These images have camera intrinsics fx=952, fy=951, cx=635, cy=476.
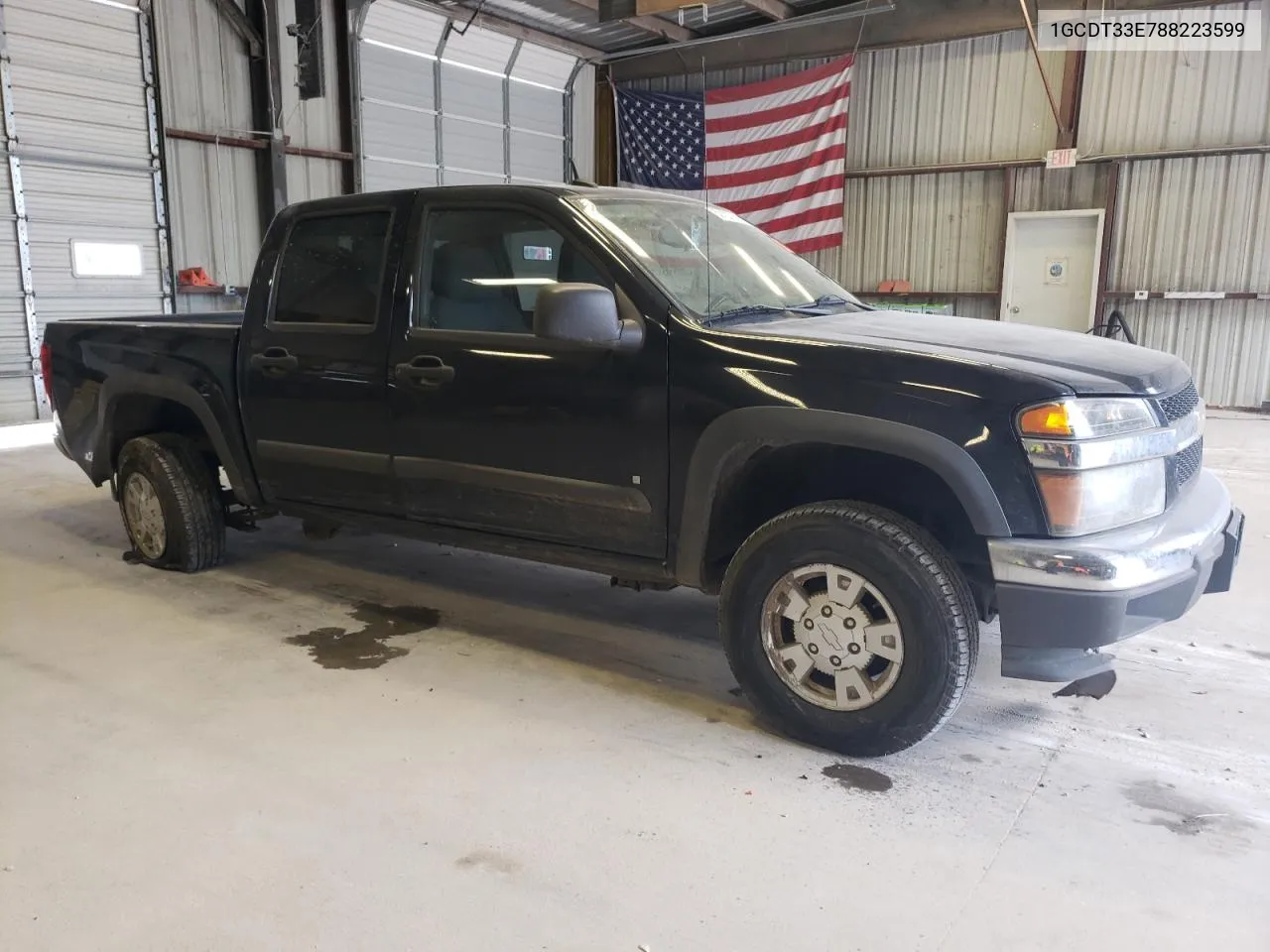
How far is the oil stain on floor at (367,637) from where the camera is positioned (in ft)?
12.0

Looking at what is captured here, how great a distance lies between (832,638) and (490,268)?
184 cm

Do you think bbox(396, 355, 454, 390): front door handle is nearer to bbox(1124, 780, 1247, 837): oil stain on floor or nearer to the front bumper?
the front bumper

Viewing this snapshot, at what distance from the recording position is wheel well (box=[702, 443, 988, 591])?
284cm

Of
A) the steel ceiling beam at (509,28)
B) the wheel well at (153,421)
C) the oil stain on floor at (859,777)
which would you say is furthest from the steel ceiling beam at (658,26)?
the oil stain on floor at (859,777)

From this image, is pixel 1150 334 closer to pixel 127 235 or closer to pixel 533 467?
pixel 533 467

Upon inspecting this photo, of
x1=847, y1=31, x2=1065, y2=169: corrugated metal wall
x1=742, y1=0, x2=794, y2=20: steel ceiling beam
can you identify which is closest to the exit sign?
x1=847, y1=31, x2=1065, y2=169: corrugated metal wall

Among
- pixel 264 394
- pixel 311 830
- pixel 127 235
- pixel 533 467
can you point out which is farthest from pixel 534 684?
pixel 127 235

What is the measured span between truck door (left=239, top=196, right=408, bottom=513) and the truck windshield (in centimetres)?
95

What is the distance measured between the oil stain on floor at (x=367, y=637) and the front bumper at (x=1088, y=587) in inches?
89.1

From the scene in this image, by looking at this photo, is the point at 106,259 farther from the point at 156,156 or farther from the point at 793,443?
the point at 793,443

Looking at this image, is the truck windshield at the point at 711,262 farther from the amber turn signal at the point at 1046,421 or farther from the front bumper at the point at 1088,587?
the front bumper at the point at 1088,587

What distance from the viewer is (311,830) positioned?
2.48 m

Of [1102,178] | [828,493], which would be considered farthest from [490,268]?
[1102,178]

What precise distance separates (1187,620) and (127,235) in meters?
11.4
